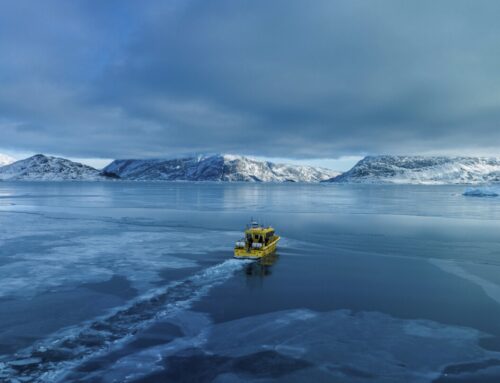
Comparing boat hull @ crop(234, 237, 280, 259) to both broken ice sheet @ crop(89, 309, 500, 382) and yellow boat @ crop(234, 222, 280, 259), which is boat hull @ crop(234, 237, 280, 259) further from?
broken ice sheet @ crop(89, 309, 500, 382)

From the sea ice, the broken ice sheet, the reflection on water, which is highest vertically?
the sea ice

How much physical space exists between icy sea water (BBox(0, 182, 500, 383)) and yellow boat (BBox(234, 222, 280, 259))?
149cm

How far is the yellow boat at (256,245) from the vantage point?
4143cm

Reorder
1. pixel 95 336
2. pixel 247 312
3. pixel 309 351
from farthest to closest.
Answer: pixel 247 312, pixel 95 336, pixel 309 351

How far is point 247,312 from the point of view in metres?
25.3

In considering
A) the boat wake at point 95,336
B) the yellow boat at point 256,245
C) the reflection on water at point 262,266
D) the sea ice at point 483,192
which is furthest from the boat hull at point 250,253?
the sea ice at point 483,192

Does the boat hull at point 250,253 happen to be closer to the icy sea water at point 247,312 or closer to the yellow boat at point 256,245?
the yellow boat at point 256,245

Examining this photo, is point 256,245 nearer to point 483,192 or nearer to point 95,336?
point 95,336

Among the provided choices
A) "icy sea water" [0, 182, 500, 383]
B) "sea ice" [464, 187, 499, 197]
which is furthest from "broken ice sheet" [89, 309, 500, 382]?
"sea ice" [464, 187, 499, 197]

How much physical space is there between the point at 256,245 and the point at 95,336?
23.5 metres

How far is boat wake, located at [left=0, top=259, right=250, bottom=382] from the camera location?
17.4 meters

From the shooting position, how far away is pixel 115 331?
2164 cm

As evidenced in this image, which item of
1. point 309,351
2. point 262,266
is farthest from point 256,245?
point 309,351

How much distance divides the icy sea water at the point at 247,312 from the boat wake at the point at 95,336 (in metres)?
0.08
